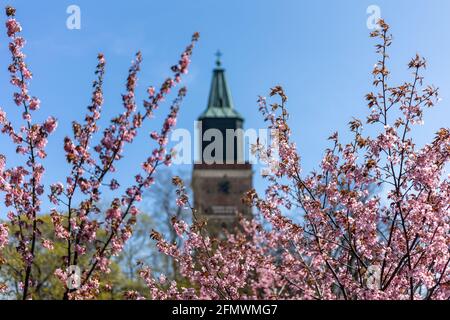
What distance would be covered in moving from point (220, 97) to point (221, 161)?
16.2m

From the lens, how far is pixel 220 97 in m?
85.6

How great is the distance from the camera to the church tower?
2598 inches

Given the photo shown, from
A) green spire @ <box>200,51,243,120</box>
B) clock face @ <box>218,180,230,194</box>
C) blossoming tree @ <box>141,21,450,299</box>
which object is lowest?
blossoming tree @ <box>141,21,450,299</box>

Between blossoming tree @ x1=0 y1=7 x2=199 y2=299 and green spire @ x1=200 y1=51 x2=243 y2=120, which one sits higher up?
green spire @ x1=200 y1=51 x2=243 y2=120

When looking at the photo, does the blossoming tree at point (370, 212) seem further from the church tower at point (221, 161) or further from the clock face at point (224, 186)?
the clock face at point (224, 186)

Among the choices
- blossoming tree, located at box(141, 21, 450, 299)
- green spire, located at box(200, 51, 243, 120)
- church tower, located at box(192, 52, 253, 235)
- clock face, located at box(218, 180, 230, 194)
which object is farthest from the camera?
green spire, located at box(200, 51, 243, 120)

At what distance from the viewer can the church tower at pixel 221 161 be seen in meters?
66.0

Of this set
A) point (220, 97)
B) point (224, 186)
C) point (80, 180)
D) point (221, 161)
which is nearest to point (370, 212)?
point (80, 180)

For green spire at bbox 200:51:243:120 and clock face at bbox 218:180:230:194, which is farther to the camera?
green spire at bbox 200:51:243:120

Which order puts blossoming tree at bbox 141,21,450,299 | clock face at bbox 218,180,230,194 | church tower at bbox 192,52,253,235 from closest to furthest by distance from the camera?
1. blossoming tree at bbox 141,21,450,299
2. church tower at bbox 192,52,253,235
3. clock face at bbox 218,180,230,194

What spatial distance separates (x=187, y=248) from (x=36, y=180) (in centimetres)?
266

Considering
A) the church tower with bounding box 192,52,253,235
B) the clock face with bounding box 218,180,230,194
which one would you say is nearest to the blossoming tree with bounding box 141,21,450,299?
the church tower with bounding box 192,52,253,235

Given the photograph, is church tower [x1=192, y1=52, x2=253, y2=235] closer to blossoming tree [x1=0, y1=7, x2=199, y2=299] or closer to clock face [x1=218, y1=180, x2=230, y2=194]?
clock face [x1=218, y1=180, x2=230, y2=194]
